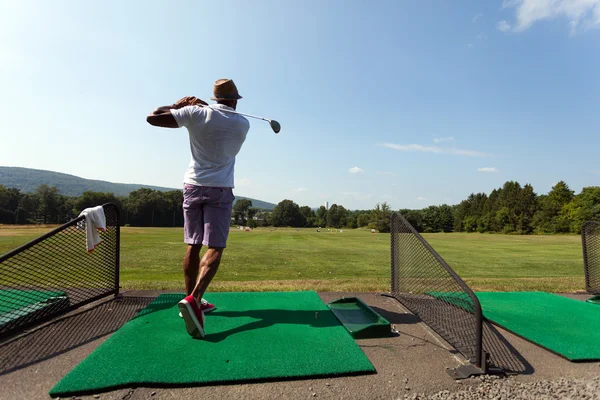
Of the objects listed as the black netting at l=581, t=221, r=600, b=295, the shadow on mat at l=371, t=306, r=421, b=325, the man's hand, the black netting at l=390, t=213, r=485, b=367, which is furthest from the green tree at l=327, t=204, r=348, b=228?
the man's hand

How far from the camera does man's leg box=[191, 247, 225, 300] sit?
10.5 ft

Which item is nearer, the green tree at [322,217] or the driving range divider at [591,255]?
the driving range divider at [591,255]

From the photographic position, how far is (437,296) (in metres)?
4.57

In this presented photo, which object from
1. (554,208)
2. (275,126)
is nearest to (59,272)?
(275,126)

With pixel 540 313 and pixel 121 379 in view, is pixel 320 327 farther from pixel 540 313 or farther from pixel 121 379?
pixel 540 313

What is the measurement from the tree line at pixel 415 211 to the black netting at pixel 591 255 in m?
61.8

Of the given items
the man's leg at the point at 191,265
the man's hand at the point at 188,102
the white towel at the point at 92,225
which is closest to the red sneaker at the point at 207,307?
the man's leg at the point at 191,265

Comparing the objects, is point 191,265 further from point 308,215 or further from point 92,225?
point 308,215

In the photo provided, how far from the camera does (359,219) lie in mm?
108188

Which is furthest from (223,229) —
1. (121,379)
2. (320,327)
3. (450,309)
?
(450,309)

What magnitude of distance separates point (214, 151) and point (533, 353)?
11.4 ft

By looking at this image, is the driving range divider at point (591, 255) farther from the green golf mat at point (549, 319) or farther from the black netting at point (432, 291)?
the black netting at point (432, 291)

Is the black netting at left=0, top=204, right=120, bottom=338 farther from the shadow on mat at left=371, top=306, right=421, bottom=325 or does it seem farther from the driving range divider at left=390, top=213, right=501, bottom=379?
→ the driving range divider at left=390, top=213, right=501, bottom=379

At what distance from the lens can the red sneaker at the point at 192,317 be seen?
9.30 ft
